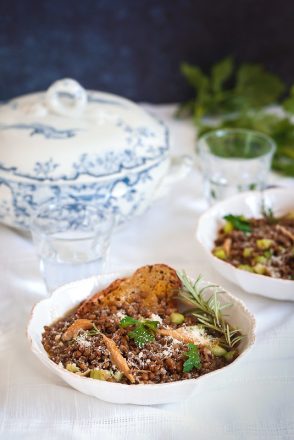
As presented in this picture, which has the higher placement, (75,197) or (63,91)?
(63,91)

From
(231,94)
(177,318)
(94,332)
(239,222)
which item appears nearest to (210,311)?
(177,318)

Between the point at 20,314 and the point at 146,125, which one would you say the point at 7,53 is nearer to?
the point at 146,125

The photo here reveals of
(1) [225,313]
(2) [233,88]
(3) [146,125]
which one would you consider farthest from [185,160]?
(2) [233,88]

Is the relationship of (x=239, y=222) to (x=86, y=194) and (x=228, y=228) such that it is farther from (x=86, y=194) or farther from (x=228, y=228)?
(x=86, y=194)

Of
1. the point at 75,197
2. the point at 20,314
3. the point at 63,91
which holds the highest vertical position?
the point at 63,91

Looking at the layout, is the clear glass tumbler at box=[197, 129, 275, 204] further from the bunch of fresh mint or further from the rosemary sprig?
the rosemary sprig
